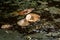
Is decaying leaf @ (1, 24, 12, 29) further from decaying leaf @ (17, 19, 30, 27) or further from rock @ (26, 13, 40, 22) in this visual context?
rock @ (26, 13, 40, 22)

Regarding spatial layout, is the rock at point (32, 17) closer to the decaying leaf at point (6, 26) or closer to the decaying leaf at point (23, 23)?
the decaying leaf at point (23, 23)

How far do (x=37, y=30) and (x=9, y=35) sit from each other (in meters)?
0.38

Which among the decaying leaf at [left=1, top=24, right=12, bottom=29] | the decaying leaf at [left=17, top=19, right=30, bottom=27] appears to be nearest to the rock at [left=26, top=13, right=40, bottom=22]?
the decaying leaf at [left=17, top=19, right=30, bottom=27]

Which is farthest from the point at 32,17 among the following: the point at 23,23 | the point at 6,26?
the point at 6,26

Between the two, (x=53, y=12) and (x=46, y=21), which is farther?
(x=53, y=12)

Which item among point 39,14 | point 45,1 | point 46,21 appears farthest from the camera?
point 45,1

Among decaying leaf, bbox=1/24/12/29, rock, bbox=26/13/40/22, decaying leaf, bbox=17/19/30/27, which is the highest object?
rock, bbox=26/13/40/22

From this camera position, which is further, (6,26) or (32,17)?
(32,17)

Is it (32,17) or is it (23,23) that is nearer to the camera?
(23,23)

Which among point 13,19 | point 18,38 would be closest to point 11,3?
point 13,19

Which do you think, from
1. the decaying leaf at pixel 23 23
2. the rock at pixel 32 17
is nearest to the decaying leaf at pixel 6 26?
the decaying leaf at pixel 23 23

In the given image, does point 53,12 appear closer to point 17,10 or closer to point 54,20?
point 54,20

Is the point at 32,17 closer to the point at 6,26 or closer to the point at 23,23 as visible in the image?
the point at 23,23

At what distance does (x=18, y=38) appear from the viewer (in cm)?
219
